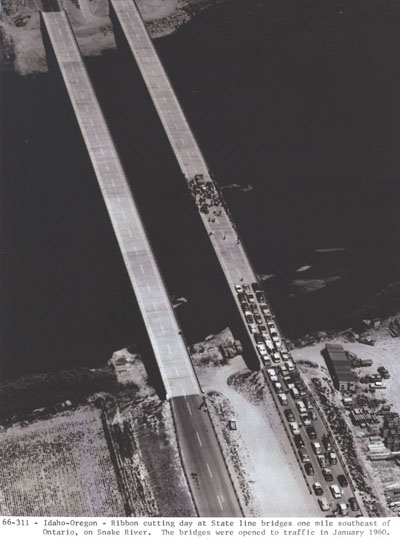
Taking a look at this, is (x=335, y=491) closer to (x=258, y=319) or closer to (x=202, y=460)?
(x=202, y=460)

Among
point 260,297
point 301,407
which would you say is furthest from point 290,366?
point 260,297

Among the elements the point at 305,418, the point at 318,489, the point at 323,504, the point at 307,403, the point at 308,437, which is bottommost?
the point at 323,504

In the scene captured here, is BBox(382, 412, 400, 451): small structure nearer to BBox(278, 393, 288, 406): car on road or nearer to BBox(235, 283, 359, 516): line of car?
BBox(235, 283, 359, 516): line of car

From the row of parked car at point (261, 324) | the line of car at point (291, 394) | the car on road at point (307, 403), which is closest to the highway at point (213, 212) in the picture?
the row of parked car at point (261, 324)

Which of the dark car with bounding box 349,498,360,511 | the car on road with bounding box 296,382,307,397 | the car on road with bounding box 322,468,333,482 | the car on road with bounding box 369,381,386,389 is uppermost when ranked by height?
the car on road with bounding box 296,382,307,397

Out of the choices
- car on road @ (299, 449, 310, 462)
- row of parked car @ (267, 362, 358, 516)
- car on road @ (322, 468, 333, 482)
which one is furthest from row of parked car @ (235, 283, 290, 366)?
car on road @ (322, 468, 333, 482)
